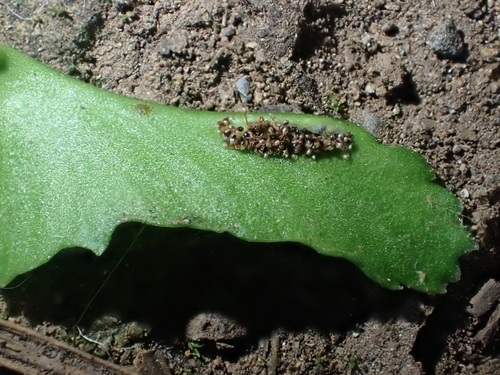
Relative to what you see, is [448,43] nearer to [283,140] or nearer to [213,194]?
[283,140]

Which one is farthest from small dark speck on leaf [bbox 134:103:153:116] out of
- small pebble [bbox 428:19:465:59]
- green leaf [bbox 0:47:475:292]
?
small pebble [bbox 428:19:465:59]

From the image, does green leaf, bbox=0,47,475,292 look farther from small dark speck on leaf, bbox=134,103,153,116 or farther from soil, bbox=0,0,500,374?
soil, bbox=0,0,500,374

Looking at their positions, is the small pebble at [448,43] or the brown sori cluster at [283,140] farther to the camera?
the small pebble at [448,43]

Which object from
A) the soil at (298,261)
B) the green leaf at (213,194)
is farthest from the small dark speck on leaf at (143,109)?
the soil at (298,261)

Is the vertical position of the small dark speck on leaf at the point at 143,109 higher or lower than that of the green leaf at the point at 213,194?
higher

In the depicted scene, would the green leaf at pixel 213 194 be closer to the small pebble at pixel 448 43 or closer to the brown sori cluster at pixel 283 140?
the brown sori cluster at pixel 283 140
